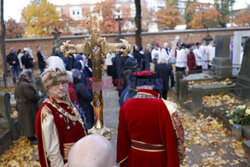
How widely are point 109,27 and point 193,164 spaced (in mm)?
24176

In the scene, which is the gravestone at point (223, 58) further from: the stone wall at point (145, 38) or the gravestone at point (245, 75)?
the stone wall at point (145, 38)

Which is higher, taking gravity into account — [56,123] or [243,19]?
[243,19]

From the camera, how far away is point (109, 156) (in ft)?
4.41

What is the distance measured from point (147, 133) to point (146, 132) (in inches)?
0.7

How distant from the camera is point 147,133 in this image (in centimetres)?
259

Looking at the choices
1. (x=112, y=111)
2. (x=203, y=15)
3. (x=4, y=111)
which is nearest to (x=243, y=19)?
(x=203, y=15)

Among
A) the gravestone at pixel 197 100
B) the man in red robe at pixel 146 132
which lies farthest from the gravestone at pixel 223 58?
the man in red robe at pixel 146 132

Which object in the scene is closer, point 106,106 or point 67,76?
point 67,76

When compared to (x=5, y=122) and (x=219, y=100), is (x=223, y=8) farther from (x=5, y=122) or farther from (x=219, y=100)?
(x=5, y=122)

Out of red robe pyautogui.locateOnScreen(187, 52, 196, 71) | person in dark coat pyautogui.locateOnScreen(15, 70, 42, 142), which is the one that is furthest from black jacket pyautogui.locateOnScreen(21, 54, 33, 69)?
red robe pyautogui.locateOnScreen(187, 52, 196, 71)

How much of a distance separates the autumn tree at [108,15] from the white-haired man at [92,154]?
85.6 ft

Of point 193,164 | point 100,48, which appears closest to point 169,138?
point 100,48

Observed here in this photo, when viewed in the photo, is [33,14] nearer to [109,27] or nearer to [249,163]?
[109,27]

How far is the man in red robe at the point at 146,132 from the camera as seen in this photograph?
245 cm
